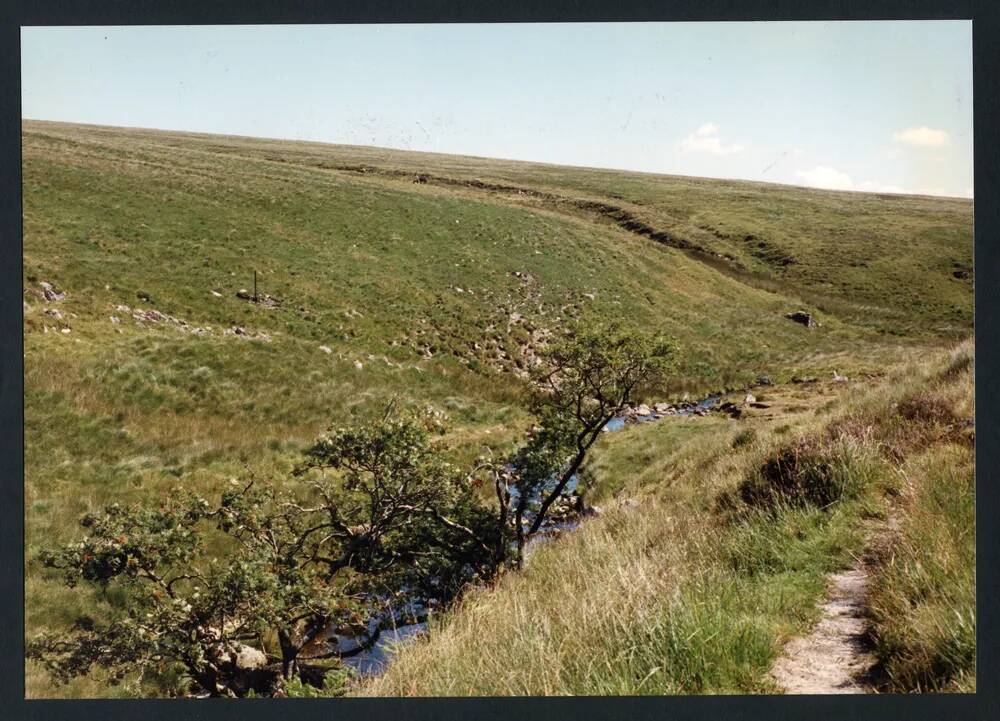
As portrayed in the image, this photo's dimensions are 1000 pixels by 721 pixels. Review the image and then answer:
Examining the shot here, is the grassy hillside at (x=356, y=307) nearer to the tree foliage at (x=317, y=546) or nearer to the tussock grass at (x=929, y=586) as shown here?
the tree foliage at (x=317, y=546)

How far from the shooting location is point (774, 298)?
11930mm

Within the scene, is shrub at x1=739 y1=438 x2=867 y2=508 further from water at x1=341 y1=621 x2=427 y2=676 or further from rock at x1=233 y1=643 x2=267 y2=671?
rock at x1=233 y1=643 x2=267 y2=671

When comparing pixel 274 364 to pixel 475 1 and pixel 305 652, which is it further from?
pixel 475 1

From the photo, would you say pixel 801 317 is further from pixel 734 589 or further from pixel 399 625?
pixel 399 625

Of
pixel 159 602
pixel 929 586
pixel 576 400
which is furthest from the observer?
pixel 576 400

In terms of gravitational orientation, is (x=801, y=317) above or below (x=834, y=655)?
above

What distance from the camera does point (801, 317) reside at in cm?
1188

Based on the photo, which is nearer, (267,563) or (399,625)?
(267,563)

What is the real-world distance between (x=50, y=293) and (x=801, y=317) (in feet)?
43.7

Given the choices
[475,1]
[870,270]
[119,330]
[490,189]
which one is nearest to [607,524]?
[475,1]

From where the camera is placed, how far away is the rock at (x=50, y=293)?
9648mm

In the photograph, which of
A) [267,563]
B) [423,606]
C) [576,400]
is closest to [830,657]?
[576,400]

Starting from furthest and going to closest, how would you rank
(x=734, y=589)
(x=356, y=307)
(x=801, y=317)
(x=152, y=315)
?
(x=356, y=307)
(x=801, y=317)
(x=152, y=315)
(x=734, y=589)

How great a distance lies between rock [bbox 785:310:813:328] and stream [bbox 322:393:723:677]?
392 centimetres
